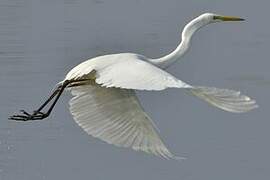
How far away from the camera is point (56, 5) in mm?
12344

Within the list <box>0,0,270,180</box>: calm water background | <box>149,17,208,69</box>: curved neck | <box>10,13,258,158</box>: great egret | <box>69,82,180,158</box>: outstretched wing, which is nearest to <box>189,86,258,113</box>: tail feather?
<box>10,13,258,158</box>: great egret

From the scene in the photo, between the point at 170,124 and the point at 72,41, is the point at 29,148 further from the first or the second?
the point at 72,41

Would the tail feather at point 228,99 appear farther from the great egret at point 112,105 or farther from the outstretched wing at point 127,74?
the great egret at point 112,105

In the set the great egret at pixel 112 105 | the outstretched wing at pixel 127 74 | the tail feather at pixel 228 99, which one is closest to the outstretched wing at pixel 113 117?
the great egret at pixel 112 105

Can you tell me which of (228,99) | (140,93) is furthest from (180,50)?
(140,93)

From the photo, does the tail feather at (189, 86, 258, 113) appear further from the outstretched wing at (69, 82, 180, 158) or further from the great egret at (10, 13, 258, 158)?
the outstretched wing at (69, 82, 180, 158)

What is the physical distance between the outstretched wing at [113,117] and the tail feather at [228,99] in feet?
3.43

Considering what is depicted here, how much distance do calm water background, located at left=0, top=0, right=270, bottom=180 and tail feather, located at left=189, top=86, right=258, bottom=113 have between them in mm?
2231

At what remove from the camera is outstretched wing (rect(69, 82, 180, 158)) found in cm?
587

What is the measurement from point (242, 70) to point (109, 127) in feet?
11.7

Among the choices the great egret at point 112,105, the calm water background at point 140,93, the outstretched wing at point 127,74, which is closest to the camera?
the outstretched wing at point 127,74

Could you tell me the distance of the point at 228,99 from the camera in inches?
188

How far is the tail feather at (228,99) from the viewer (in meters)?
4.69

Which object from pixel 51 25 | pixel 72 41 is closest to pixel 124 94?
pixel 72 41
